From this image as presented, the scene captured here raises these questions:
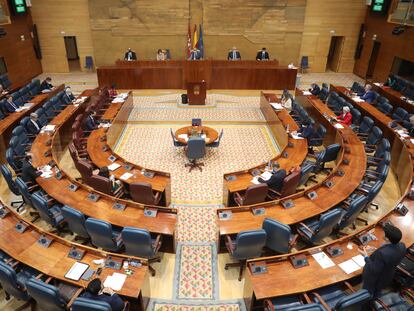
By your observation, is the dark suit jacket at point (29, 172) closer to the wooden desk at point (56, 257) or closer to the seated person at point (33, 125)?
the wooden desk at point (56, 257)

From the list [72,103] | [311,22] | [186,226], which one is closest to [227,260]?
[186,226]

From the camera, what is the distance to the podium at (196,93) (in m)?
14.4

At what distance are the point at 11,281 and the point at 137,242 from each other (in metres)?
1.91

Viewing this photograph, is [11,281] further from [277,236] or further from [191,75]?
[191,75]

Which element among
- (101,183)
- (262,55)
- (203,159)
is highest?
(262,55)

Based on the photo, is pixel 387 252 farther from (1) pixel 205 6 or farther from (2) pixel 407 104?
(1) pixel 205 6

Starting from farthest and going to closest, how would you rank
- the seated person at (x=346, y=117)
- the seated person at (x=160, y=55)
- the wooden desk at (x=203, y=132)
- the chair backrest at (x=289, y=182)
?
1. the seated person at (x=160, y=55)
2. the seated person at (x=346, y=117)
3. the wooden desk at (x=203, y=132)
4. the chair backrest at (x=289, y=182)

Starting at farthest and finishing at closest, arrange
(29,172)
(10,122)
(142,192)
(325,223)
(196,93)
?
(196,93), (10,122), (29,172), (142,192), (325,223)

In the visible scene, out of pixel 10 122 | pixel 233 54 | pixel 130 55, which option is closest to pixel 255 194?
pixel 10 122

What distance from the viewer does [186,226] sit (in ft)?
24.0

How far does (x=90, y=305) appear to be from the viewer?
413 centimetres

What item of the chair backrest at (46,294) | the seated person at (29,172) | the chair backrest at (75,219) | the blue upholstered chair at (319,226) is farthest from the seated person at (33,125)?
the blue upholstered chair at (319,226)

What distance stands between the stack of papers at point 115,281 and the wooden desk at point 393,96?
11641 millimetres

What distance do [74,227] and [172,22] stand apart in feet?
51.0
